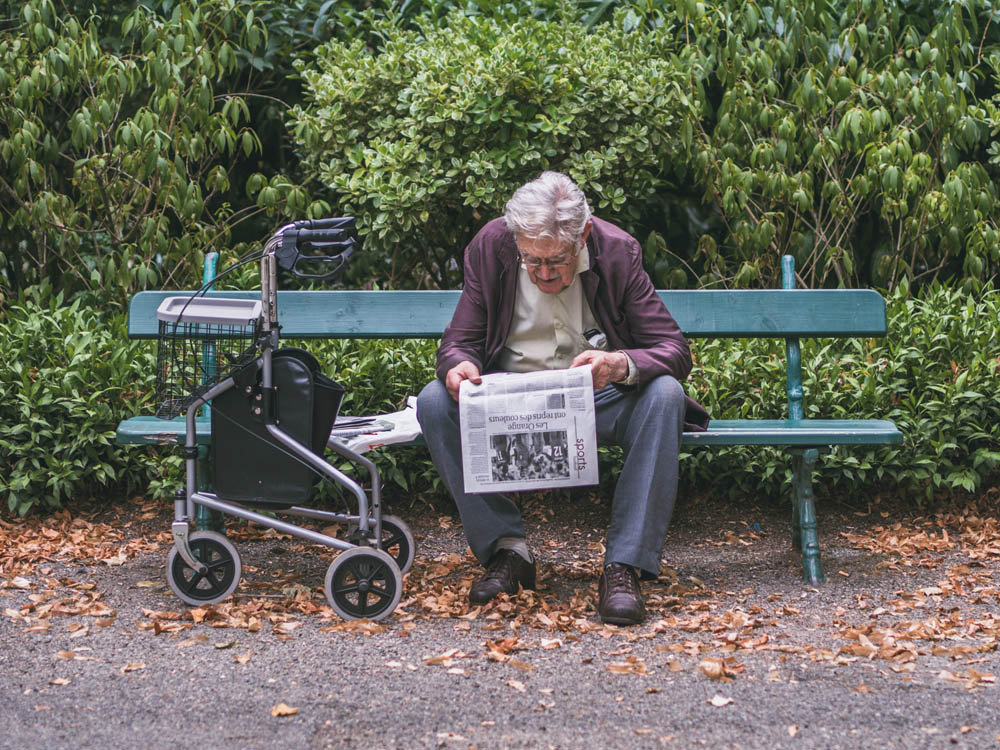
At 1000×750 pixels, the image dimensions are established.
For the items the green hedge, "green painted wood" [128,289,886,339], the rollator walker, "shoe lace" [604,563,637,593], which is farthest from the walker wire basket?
"shoe lace" [604,563,637,593]

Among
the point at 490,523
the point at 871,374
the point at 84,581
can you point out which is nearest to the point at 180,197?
the point at 84,581

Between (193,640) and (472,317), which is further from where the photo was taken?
(472,317)

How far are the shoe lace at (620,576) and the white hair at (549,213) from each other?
934 millimetres

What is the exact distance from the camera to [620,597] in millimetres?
3221

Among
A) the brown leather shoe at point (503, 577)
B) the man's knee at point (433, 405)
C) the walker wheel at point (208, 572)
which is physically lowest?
the brown leather shoe at point (503, 577)

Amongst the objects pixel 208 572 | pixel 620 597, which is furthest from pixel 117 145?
pixel 620 597

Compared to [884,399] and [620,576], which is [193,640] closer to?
[620,576]

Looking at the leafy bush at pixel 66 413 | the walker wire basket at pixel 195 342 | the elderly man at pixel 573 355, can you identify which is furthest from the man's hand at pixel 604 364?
the leafy bush at pixel 66 413

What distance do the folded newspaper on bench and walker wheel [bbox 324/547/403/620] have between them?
40 centimetres

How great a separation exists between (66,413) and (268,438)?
60.2 inches

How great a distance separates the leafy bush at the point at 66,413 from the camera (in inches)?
171

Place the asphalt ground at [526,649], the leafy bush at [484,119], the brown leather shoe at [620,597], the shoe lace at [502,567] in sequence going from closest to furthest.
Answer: the asphalt ground at [526,649]
the brown leather shoe at [620,597]
the shoe lace at [502,567]
the leafy bush at [484,119]

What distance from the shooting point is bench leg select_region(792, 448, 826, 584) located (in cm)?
368

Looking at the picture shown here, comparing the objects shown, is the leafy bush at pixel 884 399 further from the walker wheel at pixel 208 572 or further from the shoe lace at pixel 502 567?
the walker wheel at pixel 208 572
